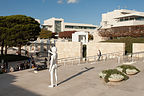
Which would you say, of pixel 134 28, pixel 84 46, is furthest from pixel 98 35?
pixel 84 46

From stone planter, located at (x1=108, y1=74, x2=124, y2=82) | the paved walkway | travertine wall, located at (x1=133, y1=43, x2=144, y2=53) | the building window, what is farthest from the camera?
the building window

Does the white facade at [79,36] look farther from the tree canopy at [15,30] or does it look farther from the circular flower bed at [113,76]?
the circular flower bed at [113,76]

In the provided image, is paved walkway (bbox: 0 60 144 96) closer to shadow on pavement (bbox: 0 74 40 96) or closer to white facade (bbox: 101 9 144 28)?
shadow on pavement (bbox: 0 74 40 96)

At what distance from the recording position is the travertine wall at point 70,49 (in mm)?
26202

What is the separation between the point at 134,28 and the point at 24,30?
2342 cm

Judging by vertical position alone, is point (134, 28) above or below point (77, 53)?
above

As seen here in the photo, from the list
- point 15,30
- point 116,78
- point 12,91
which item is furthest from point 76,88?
point 15,30

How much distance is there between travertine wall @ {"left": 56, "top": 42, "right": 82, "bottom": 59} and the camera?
26.2 metres

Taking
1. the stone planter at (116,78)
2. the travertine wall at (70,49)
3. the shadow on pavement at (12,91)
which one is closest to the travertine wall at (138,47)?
the travertine wall at (70,49)

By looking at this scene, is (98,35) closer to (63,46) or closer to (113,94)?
(63,46)

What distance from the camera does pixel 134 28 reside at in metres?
34.0

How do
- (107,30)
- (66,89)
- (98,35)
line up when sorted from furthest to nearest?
(98,35) → (107,30) → (66,89)

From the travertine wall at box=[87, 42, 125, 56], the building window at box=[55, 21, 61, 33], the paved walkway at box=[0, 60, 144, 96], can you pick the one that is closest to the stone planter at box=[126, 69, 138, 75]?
the paved walkway at box=[0, 60, 144, 96]

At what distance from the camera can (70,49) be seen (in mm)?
27469
